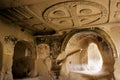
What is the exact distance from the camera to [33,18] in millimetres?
4695

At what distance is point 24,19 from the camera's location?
479cm

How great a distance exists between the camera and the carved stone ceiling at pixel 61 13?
3703 millimetres

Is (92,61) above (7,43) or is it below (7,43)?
below

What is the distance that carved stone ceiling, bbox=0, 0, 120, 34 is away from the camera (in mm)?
3703

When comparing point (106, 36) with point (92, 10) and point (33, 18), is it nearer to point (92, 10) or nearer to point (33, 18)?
point (92, 10)

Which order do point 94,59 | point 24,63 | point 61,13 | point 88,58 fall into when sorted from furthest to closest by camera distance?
1. point 94,59
2. point 88,58
3. point 24,63
4. point 61,13

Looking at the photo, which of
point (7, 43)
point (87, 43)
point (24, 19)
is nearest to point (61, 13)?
point (24, 19)

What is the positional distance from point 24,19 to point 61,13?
1199mm

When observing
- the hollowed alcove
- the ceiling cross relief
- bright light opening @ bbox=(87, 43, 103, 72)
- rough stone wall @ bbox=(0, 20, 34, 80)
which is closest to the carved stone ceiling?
the ceiling cross relief

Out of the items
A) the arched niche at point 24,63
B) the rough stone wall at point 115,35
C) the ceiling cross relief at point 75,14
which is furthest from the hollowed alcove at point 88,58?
the arched niche at point 24,63

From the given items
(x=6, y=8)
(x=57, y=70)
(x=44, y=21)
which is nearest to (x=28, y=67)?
(x=57, y=70)

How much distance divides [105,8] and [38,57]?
3.38 metres

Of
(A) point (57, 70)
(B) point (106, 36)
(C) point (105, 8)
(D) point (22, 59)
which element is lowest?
(A) point (57, 70)

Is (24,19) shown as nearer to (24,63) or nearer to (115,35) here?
(24,63)
